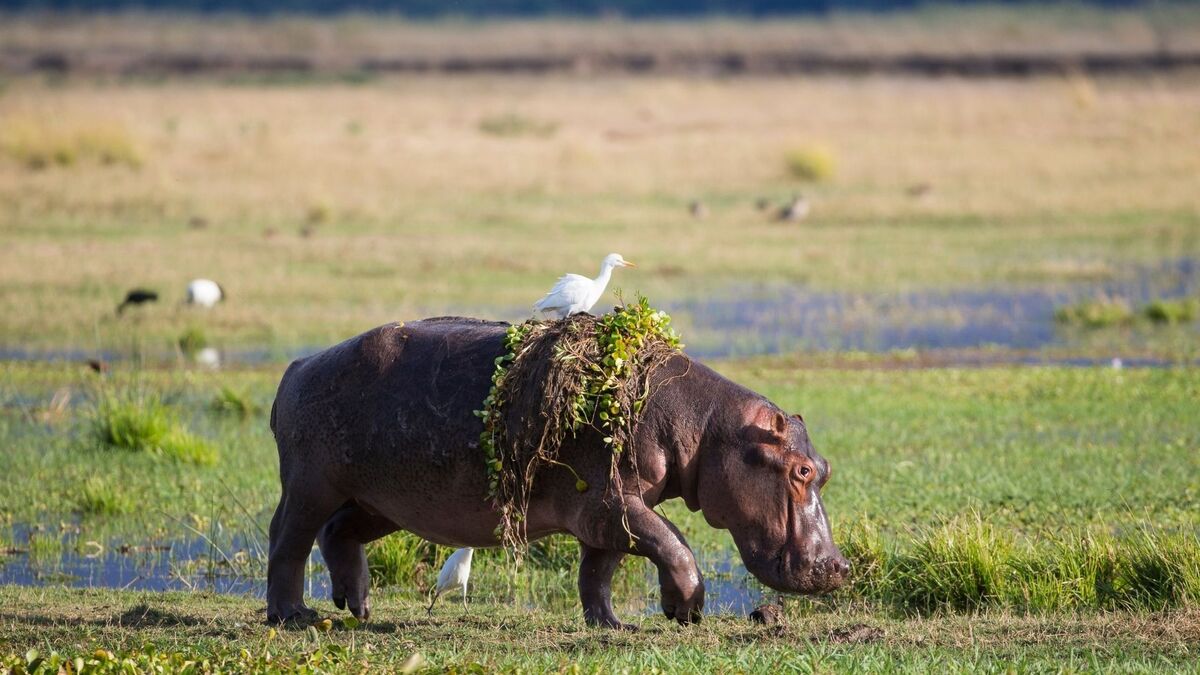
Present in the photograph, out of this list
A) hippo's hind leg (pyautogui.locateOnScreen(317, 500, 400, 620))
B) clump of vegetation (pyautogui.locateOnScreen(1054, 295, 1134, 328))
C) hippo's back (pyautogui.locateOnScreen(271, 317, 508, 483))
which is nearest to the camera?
hippo's back (pyautogui.locateOnScreen(271, 317, 508, 483))

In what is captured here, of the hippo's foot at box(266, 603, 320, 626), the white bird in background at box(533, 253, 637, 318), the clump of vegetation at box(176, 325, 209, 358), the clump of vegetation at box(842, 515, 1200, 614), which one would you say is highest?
the white bird in background at box(533, 253, 637, 318)

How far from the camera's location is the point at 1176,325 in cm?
1884

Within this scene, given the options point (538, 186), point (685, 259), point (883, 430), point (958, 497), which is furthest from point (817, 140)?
point (958, 497)

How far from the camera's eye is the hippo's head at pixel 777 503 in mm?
6789

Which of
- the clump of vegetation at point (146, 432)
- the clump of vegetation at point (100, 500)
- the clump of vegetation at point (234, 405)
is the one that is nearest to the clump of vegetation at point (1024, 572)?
the clump of vegetation at point (100, 500)

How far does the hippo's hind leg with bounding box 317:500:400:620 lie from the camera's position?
7.72 m

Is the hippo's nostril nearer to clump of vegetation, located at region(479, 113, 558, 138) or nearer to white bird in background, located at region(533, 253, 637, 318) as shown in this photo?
white bird in background, located at region(533, 253, 637, 318)

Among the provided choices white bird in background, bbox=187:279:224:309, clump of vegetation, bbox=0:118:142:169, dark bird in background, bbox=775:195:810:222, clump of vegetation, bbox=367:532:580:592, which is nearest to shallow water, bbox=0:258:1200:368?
white bird in background, bbox=187:279:224:309

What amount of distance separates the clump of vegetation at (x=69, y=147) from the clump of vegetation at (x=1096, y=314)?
19.5 m

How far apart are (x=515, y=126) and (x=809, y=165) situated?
13.3 metres

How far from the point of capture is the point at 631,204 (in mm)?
30422

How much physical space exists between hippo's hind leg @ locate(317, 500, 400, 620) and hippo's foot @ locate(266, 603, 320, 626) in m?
0.17

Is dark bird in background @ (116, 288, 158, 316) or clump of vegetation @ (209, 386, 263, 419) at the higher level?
dark bird in background @ (116, 288, 158, 316)

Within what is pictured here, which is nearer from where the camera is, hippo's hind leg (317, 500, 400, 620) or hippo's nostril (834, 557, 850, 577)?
hippo's nostril (834, 557, 850, 577)
